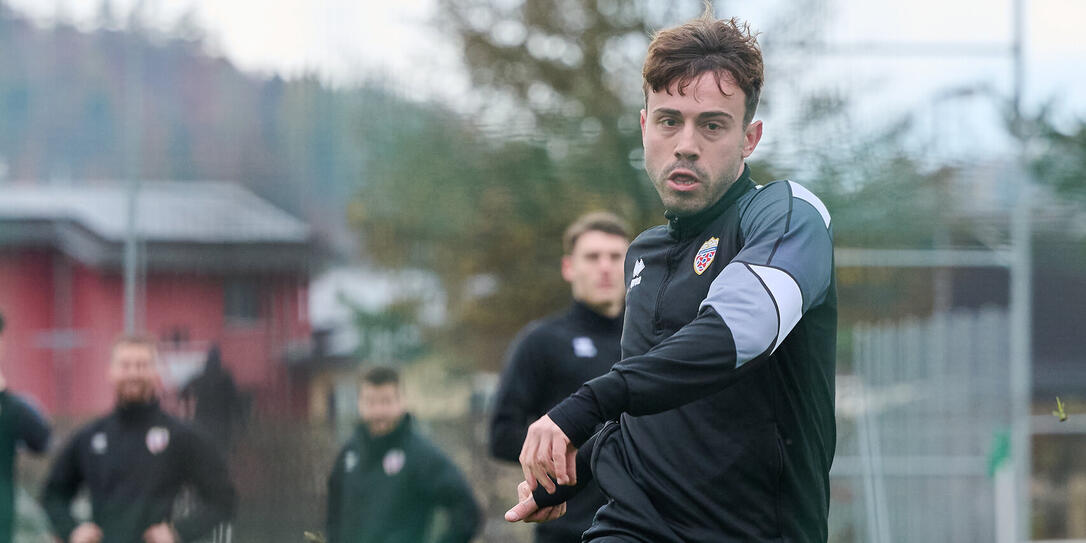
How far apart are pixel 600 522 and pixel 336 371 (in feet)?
16.3

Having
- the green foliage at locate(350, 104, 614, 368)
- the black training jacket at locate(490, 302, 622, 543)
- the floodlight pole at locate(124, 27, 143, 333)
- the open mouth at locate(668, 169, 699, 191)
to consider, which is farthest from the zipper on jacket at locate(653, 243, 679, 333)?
the floodlight pole at locate(124, 27, 143, 333)

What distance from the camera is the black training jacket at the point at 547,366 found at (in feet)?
14.9

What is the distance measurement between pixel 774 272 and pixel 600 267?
2.69 metres

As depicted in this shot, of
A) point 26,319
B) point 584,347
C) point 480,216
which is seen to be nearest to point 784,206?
point 584,347

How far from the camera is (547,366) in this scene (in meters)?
4.59

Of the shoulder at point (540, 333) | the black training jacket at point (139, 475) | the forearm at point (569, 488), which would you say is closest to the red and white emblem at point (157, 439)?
the black training jacket at point (139, 475)

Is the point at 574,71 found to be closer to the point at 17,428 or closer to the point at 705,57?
the point at 17,428

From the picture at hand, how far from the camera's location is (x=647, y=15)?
739cm

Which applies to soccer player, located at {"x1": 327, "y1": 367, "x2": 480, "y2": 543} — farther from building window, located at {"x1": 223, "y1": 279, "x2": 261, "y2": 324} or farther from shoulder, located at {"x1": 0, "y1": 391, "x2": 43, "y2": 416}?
shoulder, located at {"x1": 0, "y1": 391, "x2": 43, "y2": 416}

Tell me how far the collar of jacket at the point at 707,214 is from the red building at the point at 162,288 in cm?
515

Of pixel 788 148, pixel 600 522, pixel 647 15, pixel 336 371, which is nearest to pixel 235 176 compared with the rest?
pixel 336 371

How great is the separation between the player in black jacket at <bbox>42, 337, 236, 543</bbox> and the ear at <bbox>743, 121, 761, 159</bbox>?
409 cm

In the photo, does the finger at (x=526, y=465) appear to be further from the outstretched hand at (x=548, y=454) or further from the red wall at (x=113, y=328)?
the red wall at (x=113, y=328)

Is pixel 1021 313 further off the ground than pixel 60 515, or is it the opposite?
pixel 1021 313
